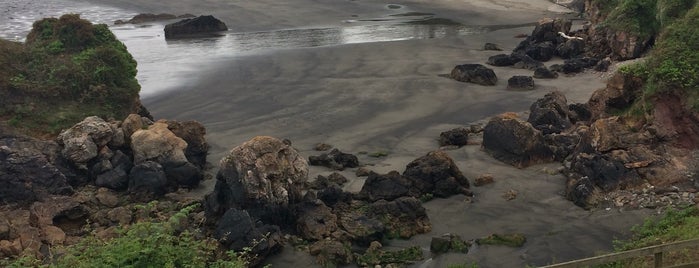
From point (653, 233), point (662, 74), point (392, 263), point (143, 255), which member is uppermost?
point (662, 74)

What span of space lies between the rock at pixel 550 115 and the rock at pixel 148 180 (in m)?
12.1

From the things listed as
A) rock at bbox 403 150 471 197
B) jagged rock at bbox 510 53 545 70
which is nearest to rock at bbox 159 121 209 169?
rock at bbox 403 150 471 197

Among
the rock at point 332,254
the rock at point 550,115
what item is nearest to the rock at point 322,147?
the rock at point 550,115

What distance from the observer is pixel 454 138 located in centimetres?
2367

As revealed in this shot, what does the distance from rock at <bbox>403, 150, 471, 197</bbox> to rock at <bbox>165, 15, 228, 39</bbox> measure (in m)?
33.8

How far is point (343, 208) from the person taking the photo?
18.2m

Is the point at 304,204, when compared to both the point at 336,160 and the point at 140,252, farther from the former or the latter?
the point at 140,252

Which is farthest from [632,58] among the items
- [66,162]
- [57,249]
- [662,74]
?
[57,249]

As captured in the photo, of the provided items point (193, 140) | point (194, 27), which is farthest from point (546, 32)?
point (193, 140)

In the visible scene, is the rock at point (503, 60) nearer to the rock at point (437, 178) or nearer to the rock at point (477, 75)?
the rock at point (477, 75)

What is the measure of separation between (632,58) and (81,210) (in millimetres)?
25521

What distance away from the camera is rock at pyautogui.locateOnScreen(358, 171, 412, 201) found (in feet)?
61.5

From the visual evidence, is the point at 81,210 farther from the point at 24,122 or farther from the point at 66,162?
the point at 24,122

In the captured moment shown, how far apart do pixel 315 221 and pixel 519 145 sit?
24.2ft
